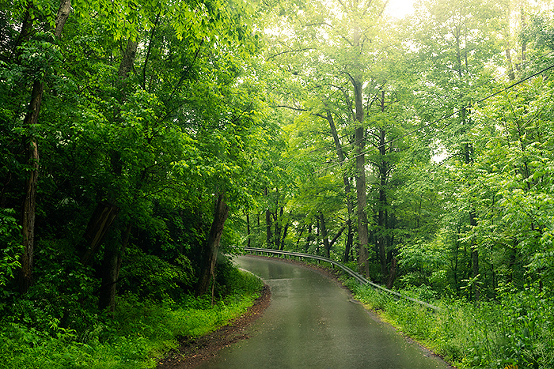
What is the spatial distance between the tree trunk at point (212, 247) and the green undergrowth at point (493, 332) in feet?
21.9

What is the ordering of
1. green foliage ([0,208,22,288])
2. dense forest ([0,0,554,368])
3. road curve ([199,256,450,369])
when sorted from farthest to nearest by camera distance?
road curve ([199,256,450,369]) → dense forest ([0,0,554,368]) → green foliage ([0,208,22,288])

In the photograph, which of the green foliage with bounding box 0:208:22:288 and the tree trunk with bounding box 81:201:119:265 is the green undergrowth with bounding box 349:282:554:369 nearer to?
the green foliage with bounding box 0:208:22:288

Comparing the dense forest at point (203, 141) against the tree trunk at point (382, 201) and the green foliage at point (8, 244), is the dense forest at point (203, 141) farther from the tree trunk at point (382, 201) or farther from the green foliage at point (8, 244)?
the tree trunk at point (382, 201)

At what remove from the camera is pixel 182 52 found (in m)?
8.10

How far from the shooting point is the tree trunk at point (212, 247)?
42.2 feet

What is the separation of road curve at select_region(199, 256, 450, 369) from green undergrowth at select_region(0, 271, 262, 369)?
1260 millimetres

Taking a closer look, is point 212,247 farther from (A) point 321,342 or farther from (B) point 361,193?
(B) point 361,193

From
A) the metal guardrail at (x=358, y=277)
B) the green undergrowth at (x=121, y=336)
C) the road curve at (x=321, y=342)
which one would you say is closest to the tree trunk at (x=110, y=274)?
the green undergrowth at (x=121, y=336)

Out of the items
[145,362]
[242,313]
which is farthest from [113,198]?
[242,313]

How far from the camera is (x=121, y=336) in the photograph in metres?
7.30

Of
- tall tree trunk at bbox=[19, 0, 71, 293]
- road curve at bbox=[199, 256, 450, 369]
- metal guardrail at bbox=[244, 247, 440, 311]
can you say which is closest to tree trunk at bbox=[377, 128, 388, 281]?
metal guardrail at bbox=[244, 247, 440, 311]

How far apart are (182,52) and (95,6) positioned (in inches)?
88.5

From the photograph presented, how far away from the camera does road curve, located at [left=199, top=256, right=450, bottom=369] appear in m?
7.10

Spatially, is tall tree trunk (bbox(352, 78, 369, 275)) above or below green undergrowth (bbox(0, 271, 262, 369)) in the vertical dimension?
above
